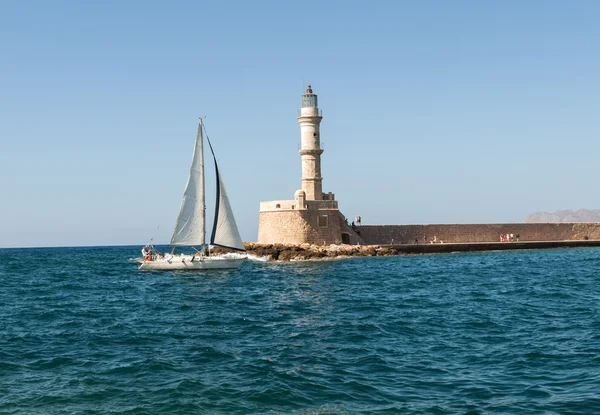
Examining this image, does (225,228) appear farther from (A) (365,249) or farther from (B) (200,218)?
(A) (365,249)

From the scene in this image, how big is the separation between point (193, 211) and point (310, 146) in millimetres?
15555

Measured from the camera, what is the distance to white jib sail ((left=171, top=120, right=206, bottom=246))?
1335 inches

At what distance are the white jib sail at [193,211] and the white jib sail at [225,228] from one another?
865 millimetres

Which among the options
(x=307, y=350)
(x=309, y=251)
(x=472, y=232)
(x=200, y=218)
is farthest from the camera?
(x=472, y=232)

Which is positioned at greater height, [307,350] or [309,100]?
[309,100]

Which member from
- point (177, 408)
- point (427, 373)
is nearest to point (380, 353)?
point (427, 373)

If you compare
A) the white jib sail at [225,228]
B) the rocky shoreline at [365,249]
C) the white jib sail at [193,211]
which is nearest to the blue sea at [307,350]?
the white jib sail at [225,228]

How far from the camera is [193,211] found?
34.1 metres

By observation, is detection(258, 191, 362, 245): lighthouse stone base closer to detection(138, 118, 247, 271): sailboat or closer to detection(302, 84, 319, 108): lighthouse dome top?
detection(302, 84, 319, 108): lighthouse dome top

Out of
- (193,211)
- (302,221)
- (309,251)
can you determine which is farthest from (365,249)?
(193,211)

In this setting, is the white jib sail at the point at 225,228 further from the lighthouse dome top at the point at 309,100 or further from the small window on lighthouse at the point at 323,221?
the lighthouse dome top at the point at 309,100

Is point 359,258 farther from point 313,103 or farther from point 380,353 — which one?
point 380,353

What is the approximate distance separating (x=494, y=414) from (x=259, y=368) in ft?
14.3

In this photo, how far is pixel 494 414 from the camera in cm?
878
